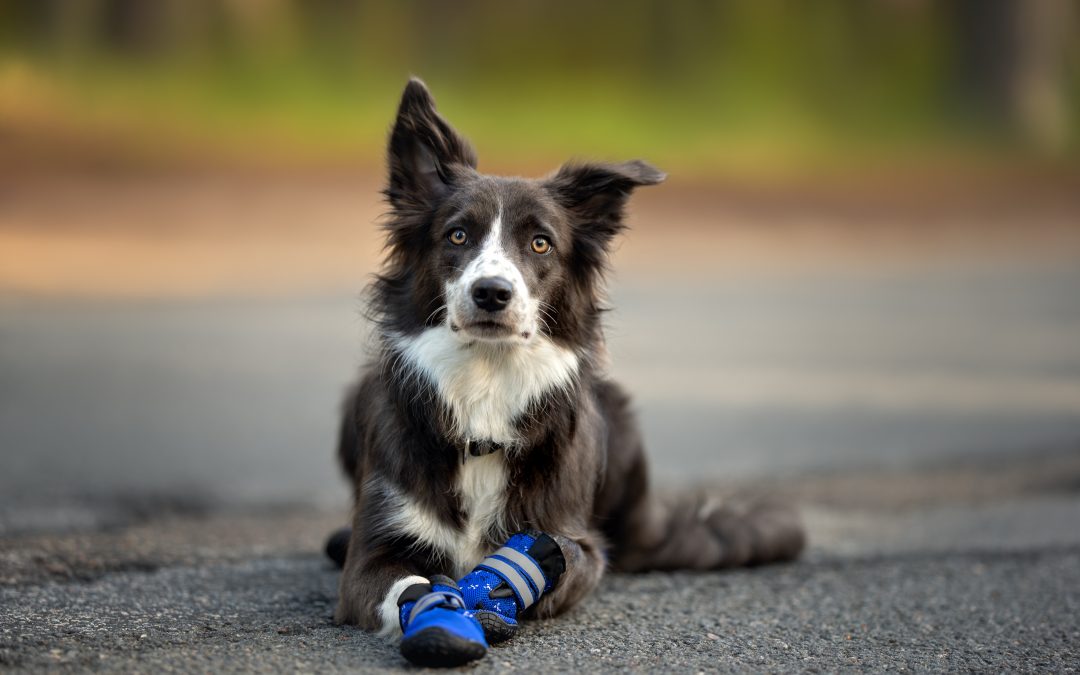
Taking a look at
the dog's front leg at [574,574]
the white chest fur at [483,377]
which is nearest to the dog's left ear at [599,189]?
the white chest fur at [483,377]

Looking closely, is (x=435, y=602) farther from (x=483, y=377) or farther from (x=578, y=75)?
(x=578, y=75)

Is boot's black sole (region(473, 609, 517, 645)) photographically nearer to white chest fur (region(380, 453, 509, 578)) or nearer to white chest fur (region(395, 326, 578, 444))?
white chest fur (region(380, 453, 509, 578))

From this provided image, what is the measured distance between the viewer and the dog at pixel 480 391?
154 inches

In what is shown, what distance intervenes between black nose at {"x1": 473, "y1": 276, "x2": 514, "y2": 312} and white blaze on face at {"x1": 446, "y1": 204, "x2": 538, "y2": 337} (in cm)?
2

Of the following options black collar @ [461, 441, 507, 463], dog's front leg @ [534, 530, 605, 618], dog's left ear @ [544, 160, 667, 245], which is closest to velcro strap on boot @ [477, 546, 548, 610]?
dog's front leg @ [534, 530, 605, 618]

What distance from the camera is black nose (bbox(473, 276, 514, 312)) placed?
12.7 feet

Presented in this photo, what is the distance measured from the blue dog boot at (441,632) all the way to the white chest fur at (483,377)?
2.34ft

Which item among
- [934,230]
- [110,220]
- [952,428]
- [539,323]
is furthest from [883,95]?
[539,323]

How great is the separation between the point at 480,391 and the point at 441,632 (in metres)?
1.00

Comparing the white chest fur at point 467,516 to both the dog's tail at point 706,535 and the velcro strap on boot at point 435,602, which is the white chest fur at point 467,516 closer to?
the velcro strap on boot at point 435,602

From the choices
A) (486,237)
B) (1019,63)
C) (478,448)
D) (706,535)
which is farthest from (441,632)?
(1019,63)

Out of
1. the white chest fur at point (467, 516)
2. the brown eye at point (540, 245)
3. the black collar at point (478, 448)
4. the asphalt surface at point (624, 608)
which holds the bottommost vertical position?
the asphalt surface at point (624, 608)

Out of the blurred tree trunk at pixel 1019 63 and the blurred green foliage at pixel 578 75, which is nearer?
the blurred green foliage at pixel 578 75

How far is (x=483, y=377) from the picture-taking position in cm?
411
